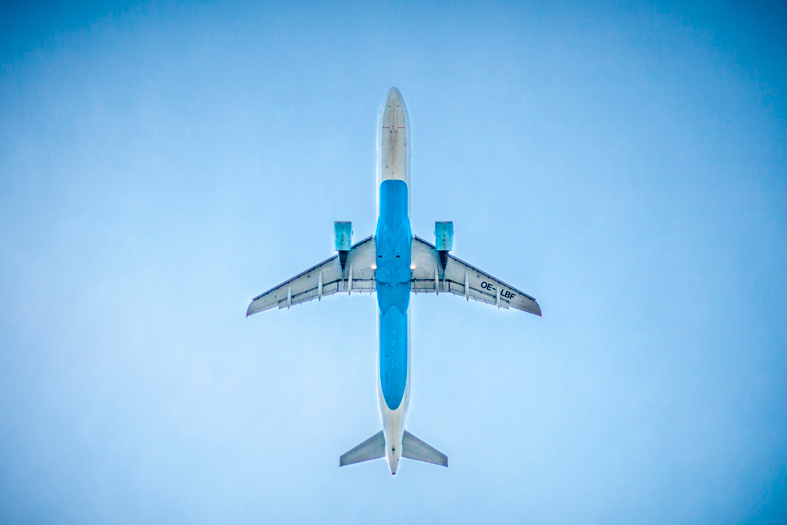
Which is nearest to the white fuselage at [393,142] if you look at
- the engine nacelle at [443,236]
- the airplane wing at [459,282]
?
the engine nacelle at [443,236]

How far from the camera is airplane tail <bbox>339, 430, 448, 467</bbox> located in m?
37.7

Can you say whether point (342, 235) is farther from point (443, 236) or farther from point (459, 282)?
point (459, 282)

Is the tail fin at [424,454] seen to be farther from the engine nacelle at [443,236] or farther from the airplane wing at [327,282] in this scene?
the engine nacelle at [443,236]

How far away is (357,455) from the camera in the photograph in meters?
37.7

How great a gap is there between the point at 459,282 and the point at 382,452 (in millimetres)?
14287

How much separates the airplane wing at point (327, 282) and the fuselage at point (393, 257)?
4.88 metres

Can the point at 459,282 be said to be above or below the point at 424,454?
above

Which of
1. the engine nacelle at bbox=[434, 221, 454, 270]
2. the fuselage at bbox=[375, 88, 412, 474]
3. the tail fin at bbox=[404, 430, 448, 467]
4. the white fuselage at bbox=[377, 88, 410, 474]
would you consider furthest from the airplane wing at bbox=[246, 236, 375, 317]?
the tail fin at bbox=[404, 430, 448, 467]

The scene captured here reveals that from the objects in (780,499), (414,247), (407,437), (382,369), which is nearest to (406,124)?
(414,247)

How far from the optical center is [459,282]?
125 feet

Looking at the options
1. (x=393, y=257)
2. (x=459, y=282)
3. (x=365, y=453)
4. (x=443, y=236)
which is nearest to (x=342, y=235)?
(x=393, y=257)

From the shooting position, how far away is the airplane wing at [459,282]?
36688 millimetres

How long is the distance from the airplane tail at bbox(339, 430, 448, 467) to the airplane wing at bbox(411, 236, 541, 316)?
11.6 metres

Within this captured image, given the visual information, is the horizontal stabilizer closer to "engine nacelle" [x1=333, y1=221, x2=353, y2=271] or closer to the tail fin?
the tail fin
